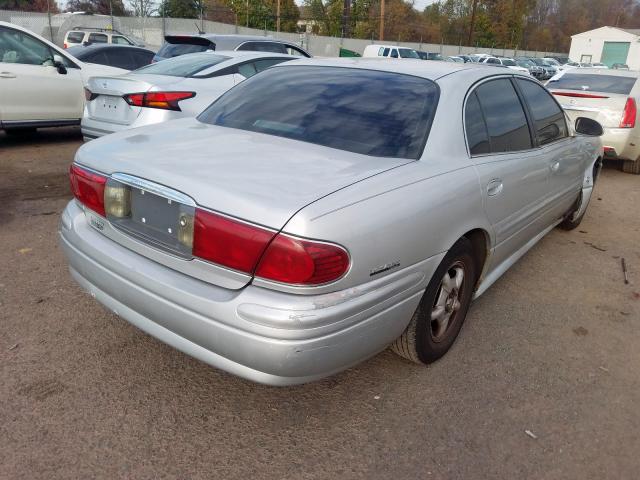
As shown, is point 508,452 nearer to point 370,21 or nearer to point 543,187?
point 543,187

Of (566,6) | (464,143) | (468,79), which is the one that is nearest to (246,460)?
(464,143)

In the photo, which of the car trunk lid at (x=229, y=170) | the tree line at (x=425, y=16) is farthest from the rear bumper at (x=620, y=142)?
the tree line at (x=425, y=16)

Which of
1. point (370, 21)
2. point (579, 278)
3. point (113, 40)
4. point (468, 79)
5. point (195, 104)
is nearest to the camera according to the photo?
point (468, 79)

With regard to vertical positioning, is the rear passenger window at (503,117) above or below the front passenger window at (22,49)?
below

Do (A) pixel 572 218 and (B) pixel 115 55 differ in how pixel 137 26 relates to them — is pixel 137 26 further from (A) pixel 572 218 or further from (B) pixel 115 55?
(A) pixel 572 218

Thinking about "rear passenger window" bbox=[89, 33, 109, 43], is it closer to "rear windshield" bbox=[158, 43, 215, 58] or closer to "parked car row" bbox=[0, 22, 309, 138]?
"rear windshield" bbox=[158, 43, 215, 58]

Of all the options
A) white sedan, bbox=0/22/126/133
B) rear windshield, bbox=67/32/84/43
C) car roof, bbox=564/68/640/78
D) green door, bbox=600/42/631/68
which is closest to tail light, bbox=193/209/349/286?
white sedan, bbox=0/22/126/133

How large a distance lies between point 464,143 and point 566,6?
11673 centimetres

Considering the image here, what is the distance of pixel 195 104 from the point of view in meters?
5.86

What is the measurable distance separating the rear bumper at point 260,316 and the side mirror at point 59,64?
625 centimetres

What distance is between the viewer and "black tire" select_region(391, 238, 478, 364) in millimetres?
2631

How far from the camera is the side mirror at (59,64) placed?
7.63 m

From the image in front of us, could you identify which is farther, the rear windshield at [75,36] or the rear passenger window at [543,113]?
the rear windshield at [75,36]

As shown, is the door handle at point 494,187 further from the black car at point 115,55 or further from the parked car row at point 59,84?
the black car at point 115,55
